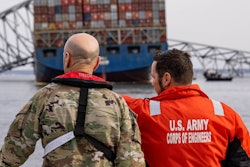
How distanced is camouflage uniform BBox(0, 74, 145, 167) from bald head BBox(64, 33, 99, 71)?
18 cm

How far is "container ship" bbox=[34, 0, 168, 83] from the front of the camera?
82.8m

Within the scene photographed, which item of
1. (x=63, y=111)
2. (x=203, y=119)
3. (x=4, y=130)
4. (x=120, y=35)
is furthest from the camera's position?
(x=120, y=35)

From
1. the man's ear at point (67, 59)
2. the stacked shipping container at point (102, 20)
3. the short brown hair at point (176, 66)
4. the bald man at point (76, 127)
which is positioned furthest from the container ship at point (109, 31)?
the bald man at point (76, 127)

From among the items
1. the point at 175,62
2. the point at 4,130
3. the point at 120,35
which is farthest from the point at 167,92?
the point at 120,35

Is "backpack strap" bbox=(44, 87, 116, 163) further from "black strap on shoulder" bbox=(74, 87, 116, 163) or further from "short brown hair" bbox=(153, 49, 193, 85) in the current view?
"short brown hair" bbox=(153, 49, 193, 85)

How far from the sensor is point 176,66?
168 inches

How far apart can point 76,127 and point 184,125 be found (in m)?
0.80

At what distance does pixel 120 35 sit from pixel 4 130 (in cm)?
6435

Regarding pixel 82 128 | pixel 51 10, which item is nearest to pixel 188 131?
pixel 82 128

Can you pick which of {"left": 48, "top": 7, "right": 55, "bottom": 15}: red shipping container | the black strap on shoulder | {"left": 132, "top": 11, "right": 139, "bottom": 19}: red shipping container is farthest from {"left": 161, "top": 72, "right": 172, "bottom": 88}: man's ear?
{"left": 48, "top": 7, "right": 55, "bottom": 15}: red shipping container

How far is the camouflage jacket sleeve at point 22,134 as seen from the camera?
3.80 metres

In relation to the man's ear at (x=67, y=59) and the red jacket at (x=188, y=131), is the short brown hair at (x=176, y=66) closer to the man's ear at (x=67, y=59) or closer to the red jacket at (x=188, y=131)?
the red jacket at (x=188, y=131)

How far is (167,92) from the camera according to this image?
428 centimetres

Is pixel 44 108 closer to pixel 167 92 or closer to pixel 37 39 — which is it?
pixel 167 92
